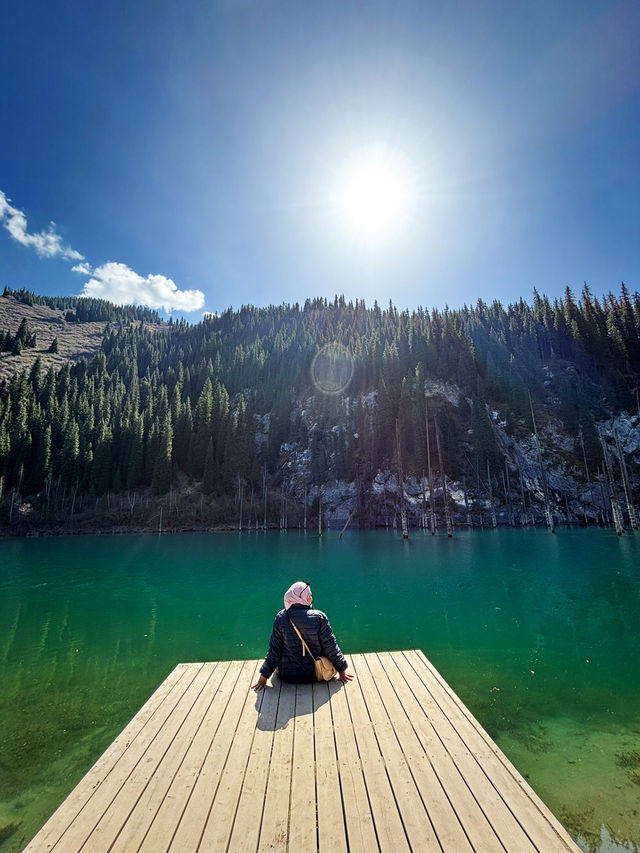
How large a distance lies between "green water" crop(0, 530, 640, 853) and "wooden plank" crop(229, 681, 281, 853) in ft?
15.4

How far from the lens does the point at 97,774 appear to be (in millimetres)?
4781

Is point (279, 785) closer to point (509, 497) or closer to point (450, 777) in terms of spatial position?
point (450, 777)

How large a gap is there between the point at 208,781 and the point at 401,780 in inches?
87.7

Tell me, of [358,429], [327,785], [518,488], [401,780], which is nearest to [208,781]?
[327,785]

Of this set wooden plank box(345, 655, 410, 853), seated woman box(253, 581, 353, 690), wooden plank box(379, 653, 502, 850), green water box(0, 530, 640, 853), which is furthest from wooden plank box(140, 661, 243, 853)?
green water box(0, 530, 640, 853)

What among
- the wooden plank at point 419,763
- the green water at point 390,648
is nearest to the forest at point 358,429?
the green water at point 390,648

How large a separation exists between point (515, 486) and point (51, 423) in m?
127

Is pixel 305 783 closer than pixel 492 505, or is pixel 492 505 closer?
pixel 305 783

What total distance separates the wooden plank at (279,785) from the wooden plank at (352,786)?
61 centimetres

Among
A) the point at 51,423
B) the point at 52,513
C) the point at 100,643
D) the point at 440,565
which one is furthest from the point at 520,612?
the point at 51,423

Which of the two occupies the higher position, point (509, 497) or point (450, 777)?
point (509, 497)

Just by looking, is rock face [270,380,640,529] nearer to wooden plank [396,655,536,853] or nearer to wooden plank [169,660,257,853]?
wooden plank [396,655,536,853]

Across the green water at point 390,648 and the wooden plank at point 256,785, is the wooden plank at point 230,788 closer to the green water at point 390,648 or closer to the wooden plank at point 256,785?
the wooden plank at point 256,785

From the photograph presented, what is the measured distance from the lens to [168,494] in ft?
349
